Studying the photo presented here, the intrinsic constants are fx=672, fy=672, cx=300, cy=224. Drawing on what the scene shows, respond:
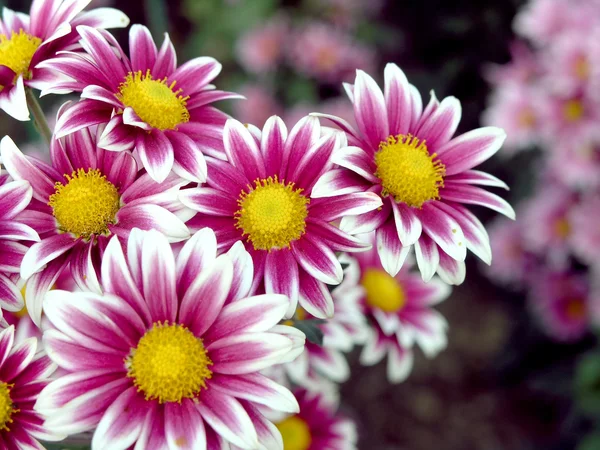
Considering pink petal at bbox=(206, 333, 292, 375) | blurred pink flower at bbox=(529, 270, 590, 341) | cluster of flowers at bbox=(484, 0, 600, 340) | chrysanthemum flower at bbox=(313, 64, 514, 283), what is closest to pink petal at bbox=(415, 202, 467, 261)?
chrysanthemum flower at bbox=(313, 64, 514, 283)

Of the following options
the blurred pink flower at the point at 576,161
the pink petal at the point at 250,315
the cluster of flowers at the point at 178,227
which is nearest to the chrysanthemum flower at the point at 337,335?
the cluster of flowers at the point at 178,227

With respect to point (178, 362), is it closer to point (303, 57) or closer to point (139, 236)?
point (139, 236)

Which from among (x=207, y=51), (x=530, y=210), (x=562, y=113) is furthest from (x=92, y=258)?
(x=207, y=51)

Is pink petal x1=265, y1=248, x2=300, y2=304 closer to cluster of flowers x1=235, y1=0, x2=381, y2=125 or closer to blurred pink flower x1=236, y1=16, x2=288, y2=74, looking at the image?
cluster of flowers x1=235, y1=0, x2=381, y2=125

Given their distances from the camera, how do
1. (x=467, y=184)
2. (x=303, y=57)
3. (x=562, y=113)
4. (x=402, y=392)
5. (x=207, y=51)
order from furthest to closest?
1. (x=207, y=51)
2. (x=402, y=392)
3. (x=303, y=57)
4. (x=562, y=113)
5. (x=467, y=184)

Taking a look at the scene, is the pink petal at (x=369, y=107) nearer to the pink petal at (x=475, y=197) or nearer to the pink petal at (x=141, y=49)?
the pink petal at (x=475, y=197)

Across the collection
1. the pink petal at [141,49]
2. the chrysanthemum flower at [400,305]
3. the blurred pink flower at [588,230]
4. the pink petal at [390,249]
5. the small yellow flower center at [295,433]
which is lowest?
the small yellow flower center at [295,433]

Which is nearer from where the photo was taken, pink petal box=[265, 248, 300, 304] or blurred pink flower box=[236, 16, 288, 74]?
pink petal box=[265, 248, 300, 304]
